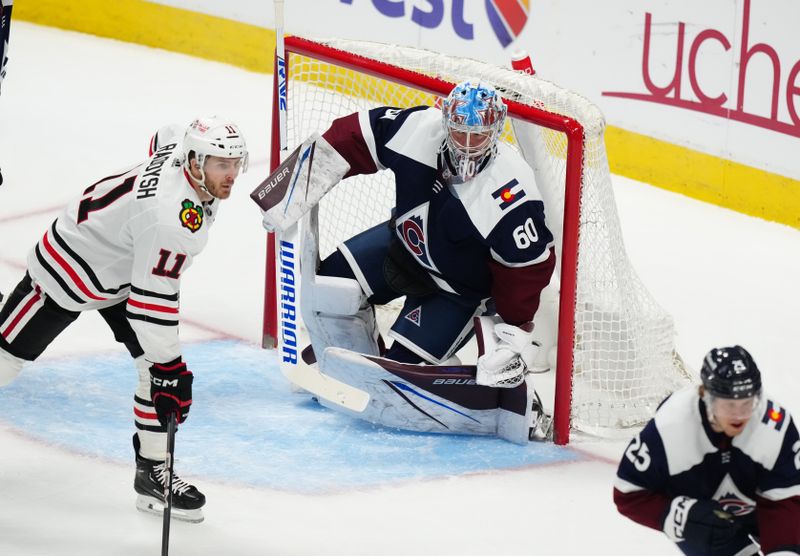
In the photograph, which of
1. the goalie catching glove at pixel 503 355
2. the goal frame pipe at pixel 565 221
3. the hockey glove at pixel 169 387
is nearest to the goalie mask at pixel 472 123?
the goal frame pipe at pixel 565 221

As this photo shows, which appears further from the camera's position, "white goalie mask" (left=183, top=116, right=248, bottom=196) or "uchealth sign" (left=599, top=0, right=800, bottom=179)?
"uchealth sign" (left=599, top=0, right=800, bottom=179)

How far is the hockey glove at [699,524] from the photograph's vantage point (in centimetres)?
300

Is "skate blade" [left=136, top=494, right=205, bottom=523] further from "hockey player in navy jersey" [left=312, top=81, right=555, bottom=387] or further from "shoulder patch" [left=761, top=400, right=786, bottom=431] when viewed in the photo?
"shoulder patch" [left=761, top=400, right=786, bottom=431]

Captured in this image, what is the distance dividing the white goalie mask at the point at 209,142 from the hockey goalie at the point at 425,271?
80 cm

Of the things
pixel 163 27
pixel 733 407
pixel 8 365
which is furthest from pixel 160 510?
pixel 163 27

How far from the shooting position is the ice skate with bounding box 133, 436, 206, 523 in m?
3.95

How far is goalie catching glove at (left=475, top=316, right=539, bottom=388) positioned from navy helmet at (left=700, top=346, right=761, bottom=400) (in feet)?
4.92

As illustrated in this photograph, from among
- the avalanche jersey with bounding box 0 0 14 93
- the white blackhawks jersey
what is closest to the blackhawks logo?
the white blackhawks jersey

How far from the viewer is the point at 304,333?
5.42m

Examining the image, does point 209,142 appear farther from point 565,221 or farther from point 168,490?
point 565,221

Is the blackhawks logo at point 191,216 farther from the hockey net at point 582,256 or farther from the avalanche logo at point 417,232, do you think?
the hockey net at point 582,256

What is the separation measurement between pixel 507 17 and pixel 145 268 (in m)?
3.60

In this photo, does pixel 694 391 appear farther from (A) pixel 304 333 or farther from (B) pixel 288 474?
(A) pixel 304 333

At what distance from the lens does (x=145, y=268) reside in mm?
3664
